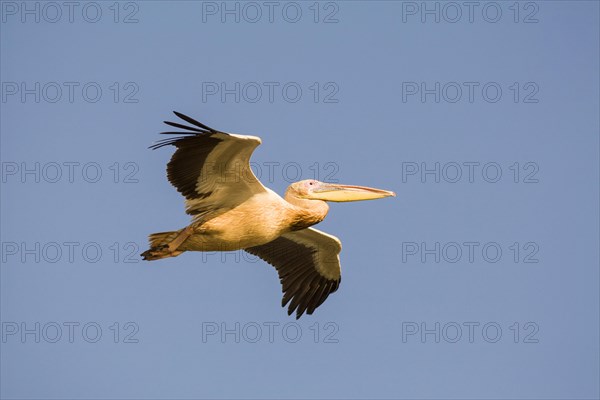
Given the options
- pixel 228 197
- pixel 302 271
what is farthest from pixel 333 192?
pixel 302 271

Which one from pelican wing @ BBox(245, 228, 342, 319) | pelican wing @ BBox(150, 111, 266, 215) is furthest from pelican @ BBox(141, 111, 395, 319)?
pelican wing @ BBox(245, 228, 342, 319)

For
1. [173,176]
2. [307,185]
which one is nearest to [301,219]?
[307,185]

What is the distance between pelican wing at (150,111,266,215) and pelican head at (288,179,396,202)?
74cm

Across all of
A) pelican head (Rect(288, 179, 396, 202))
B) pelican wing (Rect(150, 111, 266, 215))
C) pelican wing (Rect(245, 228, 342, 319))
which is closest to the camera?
pelican wing (Rect(150, 111, 266, 215))

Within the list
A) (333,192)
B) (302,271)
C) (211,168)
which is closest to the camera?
(211,168)

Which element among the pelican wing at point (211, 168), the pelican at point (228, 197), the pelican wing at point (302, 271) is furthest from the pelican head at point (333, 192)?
the pelican wing at point (302, 271)

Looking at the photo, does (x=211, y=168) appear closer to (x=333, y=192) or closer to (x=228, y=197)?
(x=228, y=197)

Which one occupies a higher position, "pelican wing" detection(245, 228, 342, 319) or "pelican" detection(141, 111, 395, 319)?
"pelican" detection(141, 111, 395, 319)

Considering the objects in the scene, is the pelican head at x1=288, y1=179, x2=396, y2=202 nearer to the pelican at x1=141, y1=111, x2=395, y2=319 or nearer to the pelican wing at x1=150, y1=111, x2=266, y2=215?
the pelican at x1=141, y1=111, x2=395, y2=319

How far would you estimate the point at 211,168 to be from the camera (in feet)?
41.9

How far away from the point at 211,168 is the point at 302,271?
3017 mm

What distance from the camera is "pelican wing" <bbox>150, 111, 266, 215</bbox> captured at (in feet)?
40.0

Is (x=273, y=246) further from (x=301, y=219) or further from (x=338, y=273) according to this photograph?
(x=301, y=219)

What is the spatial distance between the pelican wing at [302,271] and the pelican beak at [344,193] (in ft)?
4.96
